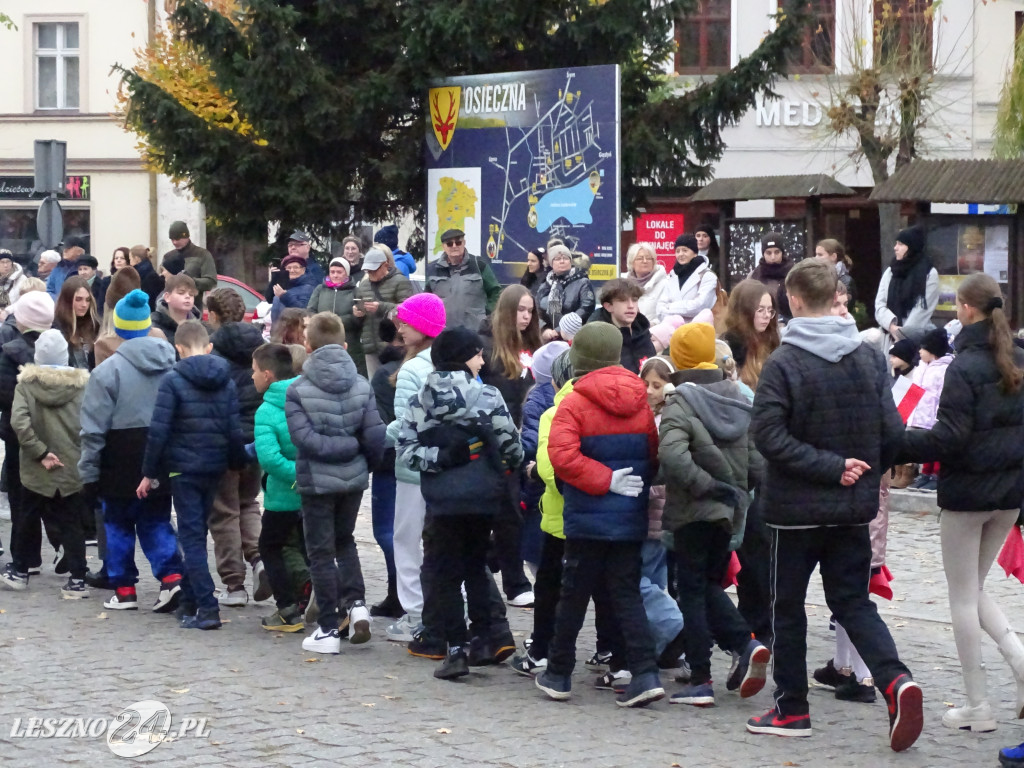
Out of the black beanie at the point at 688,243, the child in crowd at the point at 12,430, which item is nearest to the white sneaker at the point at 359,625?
the child in crowd at the point at 12,430

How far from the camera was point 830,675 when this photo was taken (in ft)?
24.6

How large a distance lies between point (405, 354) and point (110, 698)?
8.39ft

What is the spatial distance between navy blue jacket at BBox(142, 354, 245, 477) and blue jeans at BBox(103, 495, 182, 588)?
0.52 metres

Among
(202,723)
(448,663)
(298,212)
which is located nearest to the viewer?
(202,723)

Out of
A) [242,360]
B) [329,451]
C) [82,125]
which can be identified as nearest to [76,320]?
[242,360]

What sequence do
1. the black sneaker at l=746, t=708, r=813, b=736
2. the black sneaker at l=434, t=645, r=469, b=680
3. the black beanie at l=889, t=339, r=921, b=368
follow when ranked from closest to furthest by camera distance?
the black sneaker at l=746, t=708, r=813, b=736 < the black sneaker at l=434, t=645, r=469, b=680 < the black beanie at l=889, t=339, r=921, b=368

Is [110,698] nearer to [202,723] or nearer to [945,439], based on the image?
[202,723]

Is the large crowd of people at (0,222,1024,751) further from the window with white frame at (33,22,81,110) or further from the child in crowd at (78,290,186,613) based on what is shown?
the window with white frame at (33,22,81,110)

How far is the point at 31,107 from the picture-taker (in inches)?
1617

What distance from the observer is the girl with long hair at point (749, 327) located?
838 centimetres

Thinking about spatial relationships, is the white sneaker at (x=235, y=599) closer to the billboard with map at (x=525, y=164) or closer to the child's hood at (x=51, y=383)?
the child's hood at (x=51, y=383)

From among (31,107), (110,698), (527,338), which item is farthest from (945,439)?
(31,107)

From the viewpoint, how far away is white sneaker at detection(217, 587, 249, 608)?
966 centimetres

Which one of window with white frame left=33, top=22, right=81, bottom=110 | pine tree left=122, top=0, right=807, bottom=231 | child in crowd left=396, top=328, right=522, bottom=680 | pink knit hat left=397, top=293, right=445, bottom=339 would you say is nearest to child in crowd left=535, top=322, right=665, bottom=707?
child in crowd left=396, top=328, right=522, bottom=680
